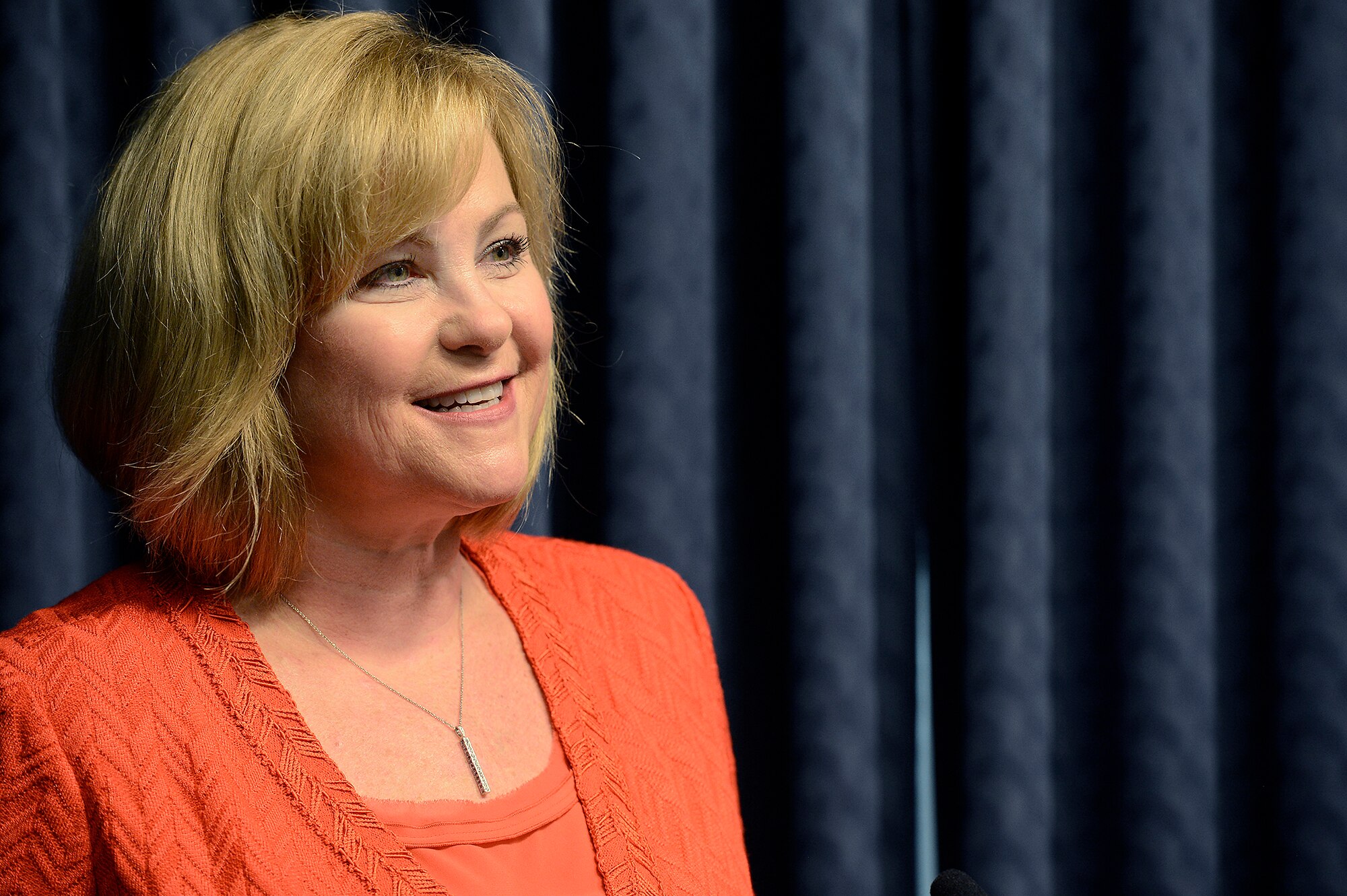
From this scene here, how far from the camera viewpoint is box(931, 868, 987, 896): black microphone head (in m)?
0.74

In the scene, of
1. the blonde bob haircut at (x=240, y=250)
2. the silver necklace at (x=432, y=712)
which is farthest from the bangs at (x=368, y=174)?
the silver necklace at (x=432, y=712)

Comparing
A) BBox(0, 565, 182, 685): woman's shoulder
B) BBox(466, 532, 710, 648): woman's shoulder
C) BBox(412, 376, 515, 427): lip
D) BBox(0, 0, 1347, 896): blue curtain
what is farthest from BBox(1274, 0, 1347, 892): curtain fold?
BBox(0, 565, 182, 685): woman's shoulder

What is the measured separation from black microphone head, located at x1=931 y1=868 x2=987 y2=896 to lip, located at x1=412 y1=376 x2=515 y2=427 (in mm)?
464

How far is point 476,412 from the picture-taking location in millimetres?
880

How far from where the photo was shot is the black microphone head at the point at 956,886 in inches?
29.0

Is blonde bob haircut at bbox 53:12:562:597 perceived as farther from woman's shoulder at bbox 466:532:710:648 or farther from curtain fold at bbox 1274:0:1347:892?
curtain fold at bbox 1274:0:1347:892

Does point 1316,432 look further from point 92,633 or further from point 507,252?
point 92,633

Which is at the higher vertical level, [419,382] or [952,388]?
[419,382]

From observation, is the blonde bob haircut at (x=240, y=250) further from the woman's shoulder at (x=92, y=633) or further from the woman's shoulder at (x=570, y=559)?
Result: the woman's shoulder at (x=570, y=559)

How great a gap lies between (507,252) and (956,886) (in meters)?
0.59

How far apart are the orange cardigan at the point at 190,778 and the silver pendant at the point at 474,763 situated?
0.08 meters

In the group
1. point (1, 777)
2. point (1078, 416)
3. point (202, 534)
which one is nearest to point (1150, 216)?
point (1078, 416)

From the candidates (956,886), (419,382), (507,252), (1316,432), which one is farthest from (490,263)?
(1316,432)

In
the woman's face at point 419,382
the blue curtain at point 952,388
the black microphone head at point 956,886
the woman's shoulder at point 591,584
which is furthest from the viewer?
the blue curtain at point 952,388
